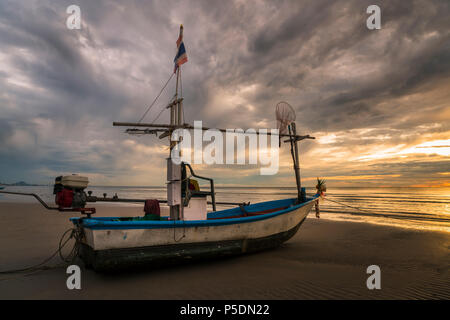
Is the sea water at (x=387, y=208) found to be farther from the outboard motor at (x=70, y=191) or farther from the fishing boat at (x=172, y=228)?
the outboard motor at (x=70, y=191)

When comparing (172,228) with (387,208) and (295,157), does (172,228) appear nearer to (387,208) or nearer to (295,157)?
(295,157)

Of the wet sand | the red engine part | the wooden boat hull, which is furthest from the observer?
the red engine part

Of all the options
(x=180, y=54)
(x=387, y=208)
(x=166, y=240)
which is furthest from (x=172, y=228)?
(x=387, y=208)

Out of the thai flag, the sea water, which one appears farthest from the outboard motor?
the sea water

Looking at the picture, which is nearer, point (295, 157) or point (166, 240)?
point (166, 240)

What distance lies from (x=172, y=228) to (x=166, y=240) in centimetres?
33

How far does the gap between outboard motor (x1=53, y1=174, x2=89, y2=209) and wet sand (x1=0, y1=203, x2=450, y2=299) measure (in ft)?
5.76

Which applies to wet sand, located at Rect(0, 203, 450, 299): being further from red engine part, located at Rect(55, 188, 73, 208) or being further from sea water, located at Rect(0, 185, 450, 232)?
sea water, located at Rect(0, 185, 450, 232)

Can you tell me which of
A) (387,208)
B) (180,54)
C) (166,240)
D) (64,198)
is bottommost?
(387,208)

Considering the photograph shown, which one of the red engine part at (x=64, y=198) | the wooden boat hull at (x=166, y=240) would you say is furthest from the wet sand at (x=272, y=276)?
the red engine part at (x=64, y=198)

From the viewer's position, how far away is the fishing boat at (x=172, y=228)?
17.8 ft

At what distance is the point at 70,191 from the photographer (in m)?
6.03

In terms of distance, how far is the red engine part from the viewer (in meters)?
5.89

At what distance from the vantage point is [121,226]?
17.7 ft
